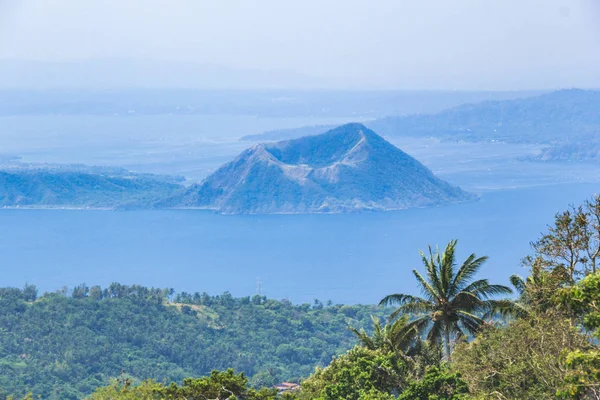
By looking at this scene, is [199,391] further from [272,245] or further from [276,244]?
[276,244]

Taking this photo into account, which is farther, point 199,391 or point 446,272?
point 446,272

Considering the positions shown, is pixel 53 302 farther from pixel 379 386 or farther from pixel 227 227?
pixel 227 227

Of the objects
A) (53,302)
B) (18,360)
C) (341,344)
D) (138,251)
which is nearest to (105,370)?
(18,360)

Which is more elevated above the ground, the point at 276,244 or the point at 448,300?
the point at 448,300

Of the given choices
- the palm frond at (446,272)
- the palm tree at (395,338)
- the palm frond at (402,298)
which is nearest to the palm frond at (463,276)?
the palm frond at (446,272)

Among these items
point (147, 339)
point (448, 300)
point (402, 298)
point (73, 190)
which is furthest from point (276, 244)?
point (448, 300)

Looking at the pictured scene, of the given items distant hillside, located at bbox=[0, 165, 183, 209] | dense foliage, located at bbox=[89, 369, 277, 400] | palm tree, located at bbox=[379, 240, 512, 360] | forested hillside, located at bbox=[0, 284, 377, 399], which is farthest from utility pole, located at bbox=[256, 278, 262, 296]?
dense foliage, located at bbox=[89, 369, 277, 400]

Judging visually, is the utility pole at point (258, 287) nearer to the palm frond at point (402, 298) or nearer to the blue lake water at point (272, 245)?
the blue lake water at point (272, 245)
